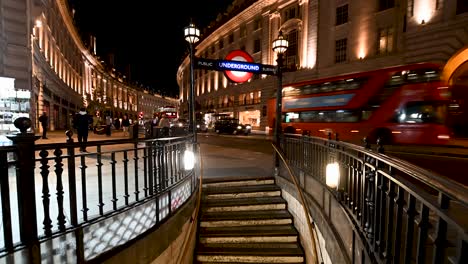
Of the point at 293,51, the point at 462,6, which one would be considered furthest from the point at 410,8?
the point at 293,51

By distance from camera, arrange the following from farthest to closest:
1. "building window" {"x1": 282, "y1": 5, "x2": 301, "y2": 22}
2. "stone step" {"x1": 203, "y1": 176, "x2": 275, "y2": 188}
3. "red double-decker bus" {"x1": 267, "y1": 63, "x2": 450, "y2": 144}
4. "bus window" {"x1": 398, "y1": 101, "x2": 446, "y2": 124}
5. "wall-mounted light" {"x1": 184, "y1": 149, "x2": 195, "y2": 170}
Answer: "building window" {"x1": 282, "y1": 5, "x2": 301, "y2": 22}
"red double-decker bus" {"x1": 267, "y1": 63, "x2": 450, "y2": 144}
"bus window" {"x1": 398, "y1": 101, "x2": 446, "y2": 124}
"stone step" {"x1": 203, "y1": 176, "x2": 275, "y2": 188}
"wall-mounted light" {"x1": 184, "y1": 149, "x2": 195, "y2": 170}

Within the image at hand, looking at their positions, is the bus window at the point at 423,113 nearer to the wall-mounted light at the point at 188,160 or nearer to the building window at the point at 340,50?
the wall-mounted light at the point at 188,160

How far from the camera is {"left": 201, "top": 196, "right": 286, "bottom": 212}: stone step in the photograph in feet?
23.3

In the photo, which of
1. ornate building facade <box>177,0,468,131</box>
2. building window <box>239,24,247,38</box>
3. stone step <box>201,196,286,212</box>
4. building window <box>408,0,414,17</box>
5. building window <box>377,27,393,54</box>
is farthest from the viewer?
building window <box>239,24,247,38</box>

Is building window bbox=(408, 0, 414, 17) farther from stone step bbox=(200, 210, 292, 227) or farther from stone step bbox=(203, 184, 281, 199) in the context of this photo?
stone step bbox=(200, 210, 292, 227)

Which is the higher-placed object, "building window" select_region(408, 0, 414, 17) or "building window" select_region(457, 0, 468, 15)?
"building window" select_region(408, 0, 414, 17)

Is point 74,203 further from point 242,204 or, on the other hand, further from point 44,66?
point 44,66

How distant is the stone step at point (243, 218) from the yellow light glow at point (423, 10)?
20.8 metres

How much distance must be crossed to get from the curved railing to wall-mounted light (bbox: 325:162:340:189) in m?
0.08

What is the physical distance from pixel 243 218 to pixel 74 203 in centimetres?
434

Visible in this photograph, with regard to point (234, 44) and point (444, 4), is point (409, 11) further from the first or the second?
point (234, 44)

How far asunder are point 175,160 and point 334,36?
27.3 m

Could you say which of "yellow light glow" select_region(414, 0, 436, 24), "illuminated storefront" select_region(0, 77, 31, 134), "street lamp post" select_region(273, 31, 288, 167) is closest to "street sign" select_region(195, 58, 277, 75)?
"street lamp post" select_region(273, 31, 288, 167)

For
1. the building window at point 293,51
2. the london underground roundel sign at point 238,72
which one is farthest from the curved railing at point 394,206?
the building window at point 293,51
